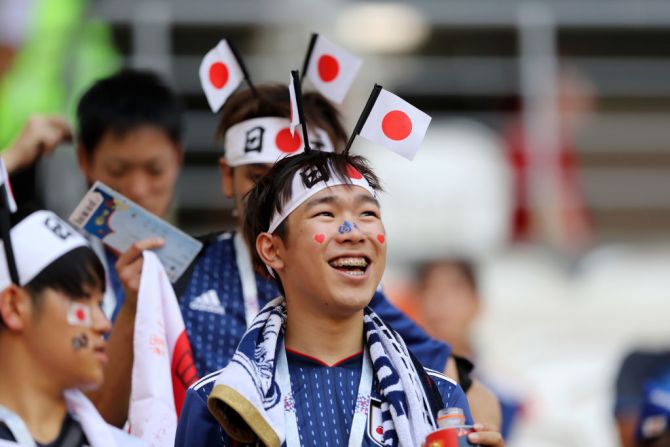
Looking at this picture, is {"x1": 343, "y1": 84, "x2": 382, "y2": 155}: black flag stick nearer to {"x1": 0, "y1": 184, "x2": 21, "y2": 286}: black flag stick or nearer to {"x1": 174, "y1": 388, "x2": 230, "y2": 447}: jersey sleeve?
{"x1": 174, "y1": 388, "x2": 230, "y2": 447}: jersey sleeve

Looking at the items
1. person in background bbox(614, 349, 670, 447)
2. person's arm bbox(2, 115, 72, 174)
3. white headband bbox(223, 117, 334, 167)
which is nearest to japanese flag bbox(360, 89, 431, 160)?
white headband bbox(223, 117, 334, 167)

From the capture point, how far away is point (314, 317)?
156 inches

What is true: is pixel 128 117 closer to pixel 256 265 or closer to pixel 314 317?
pixel 256 265

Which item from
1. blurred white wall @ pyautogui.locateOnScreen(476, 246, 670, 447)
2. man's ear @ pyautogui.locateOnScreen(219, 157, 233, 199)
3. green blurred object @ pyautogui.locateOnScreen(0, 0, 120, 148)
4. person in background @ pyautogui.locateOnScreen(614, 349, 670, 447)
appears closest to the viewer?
man's ear @ pyautogui.locateOnScreen(219, 157, 233, 199)

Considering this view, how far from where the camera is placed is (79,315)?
3.90 m

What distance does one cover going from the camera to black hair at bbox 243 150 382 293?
4031 mm

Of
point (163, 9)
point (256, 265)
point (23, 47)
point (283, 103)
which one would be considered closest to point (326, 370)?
point (256, 265)

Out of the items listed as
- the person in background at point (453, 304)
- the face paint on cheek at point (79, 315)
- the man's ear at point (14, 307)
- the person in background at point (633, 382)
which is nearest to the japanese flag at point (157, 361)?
the face paint on cheek at point (79, 315)

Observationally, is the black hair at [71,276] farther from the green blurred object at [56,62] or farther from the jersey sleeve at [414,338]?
the green blurred object at [56,62]

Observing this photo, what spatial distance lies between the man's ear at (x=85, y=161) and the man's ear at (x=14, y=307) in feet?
4.79

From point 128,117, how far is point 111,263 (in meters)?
0.54

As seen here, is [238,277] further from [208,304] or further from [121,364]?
[121,364]

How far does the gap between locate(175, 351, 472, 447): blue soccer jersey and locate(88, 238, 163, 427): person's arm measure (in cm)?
66

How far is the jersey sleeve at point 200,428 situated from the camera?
384 centimetres
